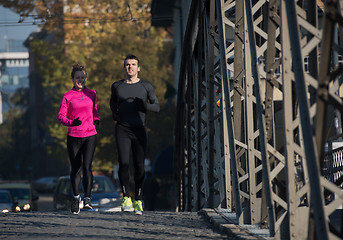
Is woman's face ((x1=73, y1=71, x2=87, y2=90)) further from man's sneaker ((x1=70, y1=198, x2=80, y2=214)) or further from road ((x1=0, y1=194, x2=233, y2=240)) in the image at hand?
road ((x1=0, y1=194, x2=233, y2=240))

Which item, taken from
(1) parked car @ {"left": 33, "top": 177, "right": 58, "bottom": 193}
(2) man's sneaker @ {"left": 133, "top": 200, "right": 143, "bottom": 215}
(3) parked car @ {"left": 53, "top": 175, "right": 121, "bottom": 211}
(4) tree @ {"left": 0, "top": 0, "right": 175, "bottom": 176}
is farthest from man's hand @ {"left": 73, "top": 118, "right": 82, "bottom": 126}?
(1) parked car @ {"left": 33, "top": 177, "right": 58, "bottom": 193}

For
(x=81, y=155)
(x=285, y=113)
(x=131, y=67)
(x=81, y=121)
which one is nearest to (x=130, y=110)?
(x=131, y=67)

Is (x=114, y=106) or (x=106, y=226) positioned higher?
(x=114, y=106)

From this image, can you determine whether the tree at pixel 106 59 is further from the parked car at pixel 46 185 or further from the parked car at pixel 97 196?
the parked car at pixel 46 185

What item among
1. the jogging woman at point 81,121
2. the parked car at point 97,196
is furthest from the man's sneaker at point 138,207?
the parked car at point 97,196

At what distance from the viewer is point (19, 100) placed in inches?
4304

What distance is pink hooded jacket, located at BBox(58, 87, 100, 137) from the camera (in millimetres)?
9484

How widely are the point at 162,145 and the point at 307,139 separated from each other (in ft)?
110

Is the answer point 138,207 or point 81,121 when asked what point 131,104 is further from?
point 138,207

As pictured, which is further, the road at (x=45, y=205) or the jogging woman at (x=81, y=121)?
the road at (x=45, y=205)

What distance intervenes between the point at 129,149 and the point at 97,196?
12001 millimetres

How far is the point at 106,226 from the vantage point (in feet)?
27.7

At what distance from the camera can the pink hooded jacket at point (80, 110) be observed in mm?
9484

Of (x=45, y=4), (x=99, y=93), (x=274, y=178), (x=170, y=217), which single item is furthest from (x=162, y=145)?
(x=274, y=178)
